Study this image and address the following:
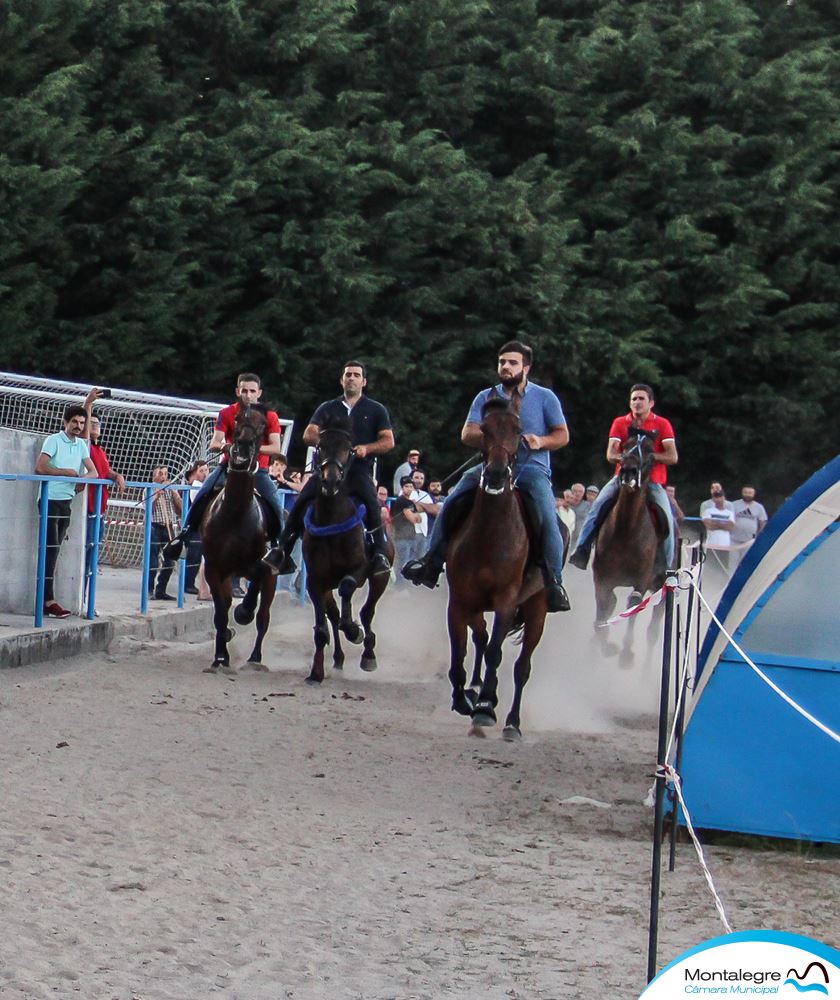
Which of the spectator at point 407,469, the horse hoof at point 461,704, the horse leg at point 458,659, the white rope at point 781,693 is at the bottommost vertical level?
the horse hoof at point 461,704

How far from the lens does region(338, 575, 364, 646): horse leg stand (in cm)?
1439

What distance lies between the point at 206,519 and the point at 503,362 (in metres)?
4.03

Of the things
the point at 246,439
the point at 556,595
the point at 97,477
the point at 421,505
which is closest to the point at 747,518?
the point at 421,505

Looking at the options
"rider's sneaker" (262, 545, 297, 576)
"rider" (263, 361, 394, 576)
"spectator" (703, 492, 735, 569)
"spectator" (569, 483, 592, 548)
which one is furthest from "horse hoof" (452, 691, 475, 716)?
"spectator" (703, 492, 735, 569)

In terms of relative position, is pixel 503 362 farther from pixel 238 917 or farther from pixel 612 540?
pixel 238 917

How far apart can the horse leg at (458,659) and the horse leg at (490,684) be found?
0.21 meters

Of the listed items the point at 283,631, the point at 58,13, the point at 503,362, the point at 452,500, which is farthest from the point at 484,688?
the point at 58,13

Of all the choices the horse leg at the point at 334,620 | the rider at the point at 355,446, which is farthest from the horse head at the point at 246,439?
the horse leg at the point at 334,620

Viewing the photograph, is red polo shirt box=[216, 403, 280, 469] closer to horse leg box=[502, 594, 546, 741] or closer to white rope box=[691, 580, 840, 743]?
horse leg box=[502, 594, 546, 741]

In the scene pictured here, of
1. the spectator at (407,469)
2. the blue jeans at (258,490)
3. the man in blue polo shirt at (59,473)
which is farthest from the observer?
the spectator at (407,469)

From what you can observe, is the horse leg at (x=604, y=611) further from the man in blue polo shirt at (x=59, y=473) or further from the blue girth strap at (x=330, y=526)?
the man in blue polo shirt at (x=59, y=473)

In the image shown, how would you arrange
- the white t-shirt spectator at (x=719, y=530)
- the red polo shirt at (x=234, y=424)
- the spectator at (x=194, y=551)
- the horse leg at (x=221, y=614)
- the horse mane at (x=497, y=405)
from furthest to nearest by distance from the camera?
the white t-shirt spectator at (x=719, y=530) → the spectator at (x=194, y=551) → the horse leg at (x=221, y=614) → the red polo shirt at (x=234, y=424) → the horse mane at (x=497, y=405)

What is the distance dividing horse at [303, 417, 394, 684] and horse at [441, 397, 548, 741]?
2.14 metres

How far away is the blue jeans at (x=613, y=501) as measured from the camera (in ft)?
51.1
